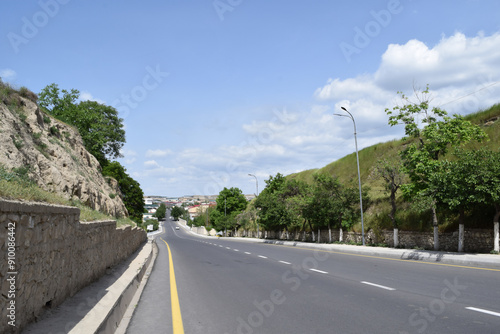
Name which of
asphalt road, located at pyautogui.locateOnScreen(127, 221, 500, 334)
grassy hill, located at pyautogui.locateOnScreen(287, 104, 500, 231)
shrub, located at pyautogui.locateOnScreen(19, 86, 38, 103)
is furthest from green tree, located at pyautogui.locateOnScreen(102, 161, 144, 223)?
asphalt road, located at pyautogui.locateOnScreen(127, 221, 500, 334)

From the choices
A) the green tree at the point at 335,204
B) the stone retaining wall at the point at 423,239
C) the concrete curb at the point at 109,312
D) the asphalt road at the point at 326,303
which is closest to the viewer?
the concrete curb at the point at 109,312

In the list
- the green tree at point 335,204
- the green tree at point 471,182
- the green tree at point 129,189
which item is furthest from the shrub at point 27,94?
the green tree at point 129,189

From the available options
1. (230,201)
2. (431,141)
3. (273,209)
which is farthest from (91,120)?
(230,201)

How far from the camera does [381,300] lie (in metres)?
8.30

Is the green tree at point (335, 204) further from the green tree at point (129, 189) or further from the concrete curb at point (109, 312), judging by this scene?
the green tree at point (129, 189)

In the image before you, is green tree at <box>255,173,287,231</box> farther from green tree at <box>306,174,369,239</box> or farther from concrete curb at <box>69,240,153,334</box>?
concrete curb at <box>69,240,153,334</box>

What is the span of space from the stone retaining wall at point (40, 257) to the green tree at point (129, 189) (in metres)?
61.9

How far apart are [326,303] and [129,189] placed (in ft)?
231

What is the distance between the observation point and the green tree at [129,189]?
69.1 meters

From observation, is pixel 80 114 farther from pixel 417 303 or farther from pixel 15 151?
pixel 417 303

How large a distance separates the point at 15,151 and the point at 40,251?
8.13m

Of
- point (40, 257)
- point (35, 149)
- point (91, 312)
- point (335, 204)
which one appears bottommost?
point (91, 312)

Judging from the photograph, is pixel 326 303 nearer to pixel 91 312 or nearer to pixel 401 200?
pixel 91 312

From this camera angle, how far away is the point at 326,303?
813 centimetres
